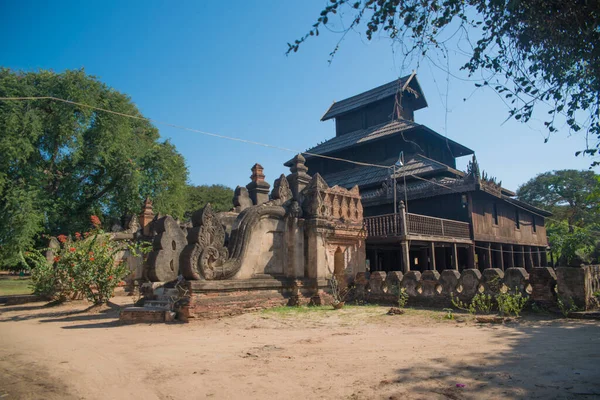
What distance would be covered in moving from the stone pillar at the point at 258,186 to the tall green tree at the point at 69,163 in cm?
1554

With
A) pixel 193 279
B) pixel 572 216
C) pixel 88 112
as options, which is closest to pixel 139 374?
pixel 193 279

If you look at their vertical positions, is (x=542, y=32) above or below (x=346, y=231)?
above

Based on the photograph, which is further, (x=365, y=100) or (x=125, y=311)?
(x=365, y=100)

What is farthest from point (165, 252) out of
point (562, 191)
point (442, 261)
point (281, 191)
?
point (562, 191)

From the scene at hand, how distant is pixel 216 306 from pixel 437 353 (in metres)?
5.15

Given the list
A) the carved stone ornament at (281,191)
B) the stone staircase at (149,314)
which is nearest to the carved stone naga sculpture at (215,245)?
the stone staircase at (149,314)

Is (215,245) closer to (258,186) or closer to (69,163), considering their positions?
(258,186)

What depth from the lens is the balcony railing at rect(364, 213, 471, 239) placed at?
15555 millimetres

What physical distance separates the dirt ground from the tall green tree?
17.8m

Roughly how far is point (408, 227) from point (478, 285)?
5814 millimetres

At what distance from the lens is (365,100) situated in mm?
28312

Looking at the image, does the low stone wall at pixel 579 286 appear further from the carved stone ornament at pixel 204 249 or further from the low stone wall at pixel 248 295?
the carved stone ornament at pixel 204 249

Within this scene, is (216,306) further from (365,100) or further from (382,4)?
(365,100)

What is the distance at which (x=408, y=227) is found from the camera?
15.7 metres
